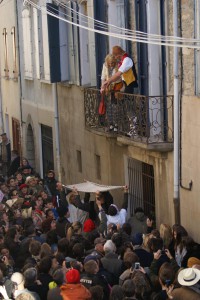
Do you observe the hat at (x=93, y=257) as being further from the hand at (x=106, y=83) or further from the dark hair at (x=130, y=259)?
the hand at (x=106, y=83)

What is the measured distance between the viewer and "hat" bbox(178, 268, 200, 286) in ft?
37.0

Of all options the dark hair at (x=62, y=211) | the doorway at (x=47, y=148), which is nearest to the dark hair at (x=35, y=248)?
the dark hair at (x=62, y=211)

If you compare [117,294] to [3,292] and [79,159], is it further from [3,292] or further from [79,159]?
[79,159]

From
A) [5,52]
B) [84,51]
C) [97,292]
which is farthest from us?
[5,52]

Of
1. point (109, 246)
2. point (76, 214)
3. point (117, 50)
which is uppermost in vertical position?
point (117, 50)

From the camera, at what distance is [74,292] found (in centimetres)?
1216

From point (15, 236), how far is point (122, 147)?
591 cm

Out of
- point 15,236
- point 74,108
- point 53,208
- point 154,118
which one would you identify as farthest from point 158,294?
point 74,108

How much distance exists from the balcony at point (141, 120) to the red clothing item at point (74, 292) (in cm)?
628

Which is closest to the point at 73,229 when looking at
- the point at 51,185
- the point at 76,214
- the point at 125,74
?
the point at 76,214

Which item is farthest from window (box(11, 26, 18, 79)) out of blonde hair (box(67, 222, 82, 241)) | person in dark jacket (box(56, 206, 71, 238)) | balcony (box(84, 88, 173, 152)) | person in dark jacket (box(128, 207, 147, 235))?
blonde hair (box(67, 222, 82, 241))

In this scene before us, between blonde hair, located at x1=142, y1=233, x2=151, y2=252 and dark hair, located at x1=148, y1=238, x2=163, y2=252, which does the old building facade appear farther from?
dark hair, located at x1=148, y1=238, x2=163, y2=252

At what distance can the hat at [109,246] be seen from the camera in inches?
568

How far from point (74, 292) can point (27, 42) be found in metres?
19.8
